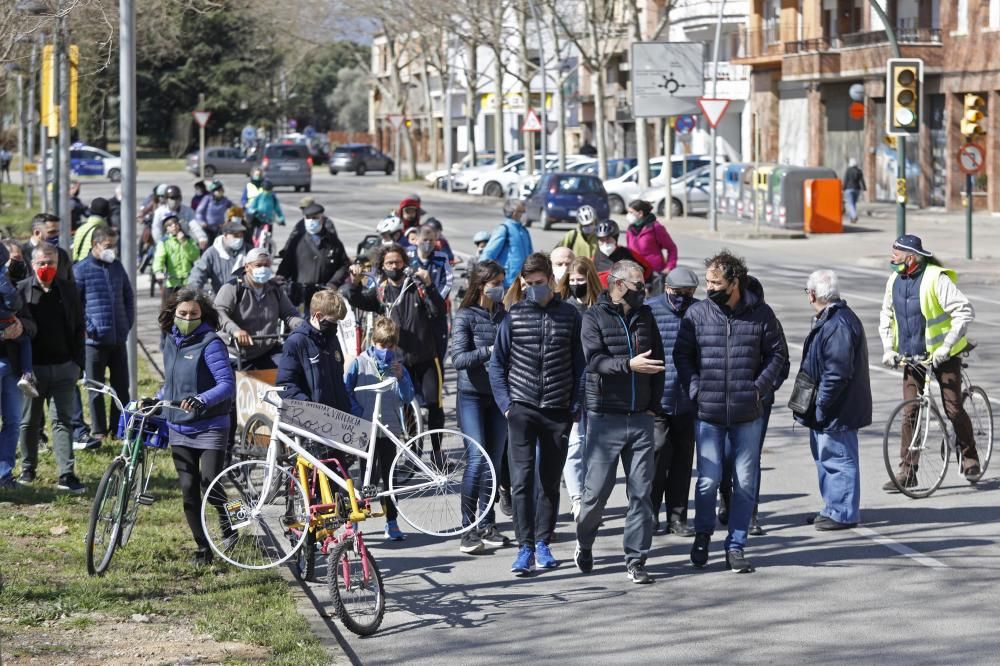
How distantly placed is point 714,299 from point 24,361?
4639 millimetres

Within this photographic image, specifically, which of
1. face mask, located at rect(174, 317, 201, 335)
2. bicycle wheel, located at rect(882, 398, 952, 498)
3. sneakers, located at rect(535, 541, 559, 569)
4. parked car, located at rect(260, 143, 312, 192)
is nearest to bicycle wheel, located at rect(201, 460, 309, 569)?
face mask, located at rect(174, 317, 201, 335)

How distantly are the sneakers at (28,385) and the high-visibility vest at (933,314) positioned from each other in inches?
229

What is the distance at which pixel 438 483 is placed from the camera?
917cm

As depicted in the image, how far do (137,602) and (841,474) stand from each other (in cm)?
427

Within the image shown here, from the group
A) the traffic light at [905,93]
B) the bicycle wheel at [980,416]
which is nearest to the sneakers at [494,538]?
the bicycle wheel at [980,416]

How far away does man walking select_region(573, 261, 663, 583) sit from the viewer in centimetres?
868

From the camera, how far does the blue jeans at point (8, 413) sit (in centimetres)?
1065

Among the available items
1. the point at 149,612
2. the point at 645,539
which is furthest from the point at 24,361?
the point at 645,539

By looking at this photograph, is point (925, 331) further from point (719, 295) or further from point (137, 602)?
point (137, 602)

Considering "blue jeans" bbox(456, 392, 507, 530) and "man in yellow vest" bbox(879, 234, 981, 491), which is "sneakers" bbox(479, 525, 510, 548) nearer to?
"blue jeans" bbox(456, 392, 507, 530)

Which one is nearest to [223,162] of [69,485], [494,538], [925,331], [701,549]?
[69,485]

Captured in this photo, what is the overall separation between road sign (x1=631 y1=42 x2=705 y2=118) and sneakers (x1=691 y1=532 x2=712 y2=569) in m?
35.7

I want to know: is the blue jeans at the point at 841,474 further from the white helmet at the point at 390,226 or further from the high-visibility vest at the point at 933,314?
the white helmet at the point at 390,226

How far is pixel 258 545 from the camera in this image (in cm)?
894
